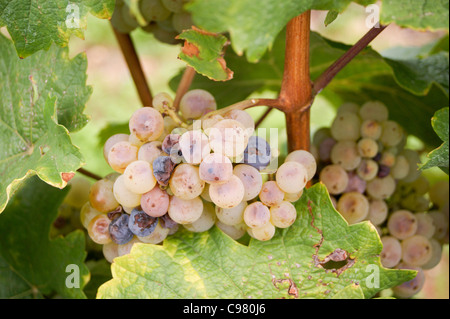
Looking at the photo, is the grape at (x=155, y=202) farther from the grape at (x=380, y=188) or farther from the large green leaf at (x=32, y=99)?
the grape at (x=380, y=188)

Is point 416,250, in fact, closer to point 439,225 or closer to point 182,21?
point 439,225

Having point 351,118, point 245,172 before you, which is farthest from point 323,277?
point 351,118

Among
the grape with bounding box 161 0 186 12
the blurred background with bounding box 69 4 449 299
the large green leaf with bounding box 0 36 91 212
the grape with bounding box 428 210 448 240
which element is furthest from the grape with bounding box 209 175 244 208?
the blurred background with bounding box 69 4 449 299

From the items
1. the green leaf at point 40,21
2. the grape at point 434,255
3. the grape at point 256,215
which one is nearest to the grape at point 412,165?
the grape at point 434,255

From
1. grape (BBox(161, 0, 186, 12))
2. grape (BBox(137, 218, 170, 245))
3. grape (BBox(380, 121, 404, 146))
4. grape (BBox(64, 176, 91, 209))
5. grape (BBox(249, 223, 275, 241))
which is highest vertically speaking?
grape (BBox(161, 0, 186, 12))

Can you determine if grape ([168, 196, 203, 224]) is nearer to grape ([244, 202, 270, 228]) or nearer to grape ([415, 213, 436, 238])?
grape ([244, 202, 270, 228])

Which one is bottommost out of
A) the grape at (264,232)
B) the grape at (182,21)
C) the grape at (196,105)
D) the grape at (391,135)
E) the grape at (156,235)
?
the grape at (264,232)
